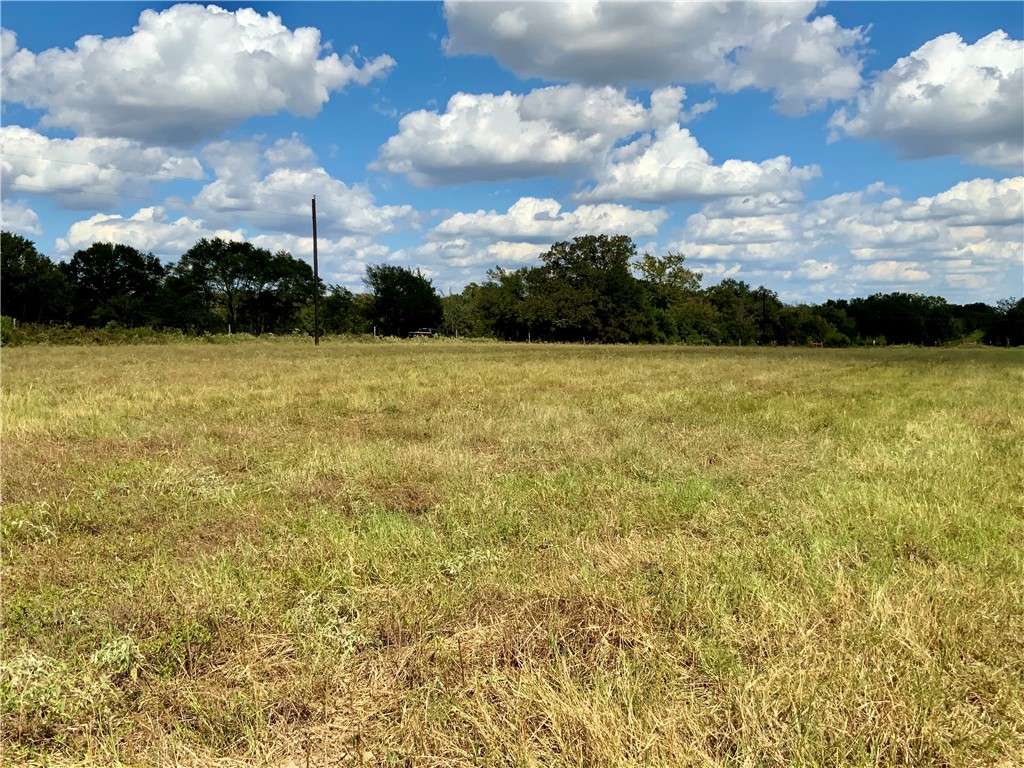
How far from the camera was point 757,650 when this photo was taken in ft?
10.3

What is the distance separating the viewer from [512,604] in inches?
146

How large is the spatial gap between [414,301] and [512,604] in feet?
342

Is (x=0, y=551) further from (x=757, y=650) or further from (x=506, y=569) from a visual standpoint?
(x=757, y=650)

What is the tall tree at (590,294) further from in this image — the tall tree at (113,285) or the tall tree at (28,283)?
the tall tree at (28,283)

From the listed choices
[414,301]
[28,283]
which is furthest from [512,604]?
[414,301]

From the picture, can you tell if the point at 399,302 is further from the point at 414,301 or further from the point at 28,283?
the point at 28,283

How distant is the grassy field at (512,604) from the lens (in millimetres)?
2566

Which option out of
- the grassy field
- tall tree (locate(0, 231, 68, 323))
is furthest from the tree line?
the grassy field

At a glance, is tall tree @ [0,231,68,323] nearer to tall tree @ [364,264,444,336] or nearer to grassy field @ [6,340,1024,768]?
tall tree @ [364,264,444,336]

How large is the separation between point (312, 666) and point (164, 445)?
22.0 feet

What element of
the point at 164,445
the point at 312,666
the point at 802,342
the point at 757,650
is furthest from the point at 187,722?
the point at 802,342

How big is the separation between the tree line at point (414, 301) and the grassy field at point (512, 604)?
238 ft

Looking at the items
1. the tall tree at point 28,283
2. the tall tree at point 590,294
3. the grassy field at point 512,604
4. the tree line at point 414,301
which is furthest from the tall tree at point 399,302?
the grassy field at point 512,604

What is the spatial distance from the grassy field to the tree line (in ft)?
238
